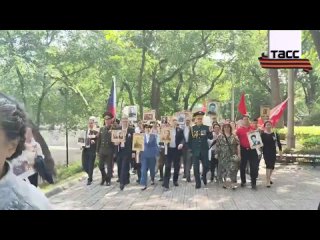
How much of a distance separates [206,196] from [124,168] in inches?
43.8

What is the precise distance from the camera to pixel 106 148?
6.82m

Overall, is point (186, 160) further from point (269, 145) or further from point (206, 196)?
point (269, 145)

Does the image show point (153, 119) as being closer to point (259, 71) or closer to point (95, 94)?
point (95, 94)

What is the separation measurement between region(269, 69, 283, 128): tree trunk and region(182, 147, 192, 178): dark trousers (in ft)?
3.99

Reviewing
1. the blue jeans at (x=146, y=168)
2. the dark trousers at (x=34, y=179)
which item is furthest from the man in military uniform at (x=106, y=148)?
the dark trousers at (x=34, y=179)

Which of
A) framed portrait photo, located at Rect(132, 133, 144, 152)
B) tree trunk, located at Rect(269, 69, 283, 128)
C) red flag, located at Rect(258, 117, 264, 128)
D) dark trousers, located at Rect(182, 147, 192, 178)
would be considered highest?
tree trunk, located at Rect(269, 69, 283, 128)

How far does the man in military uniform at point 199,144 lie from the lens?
267 inches

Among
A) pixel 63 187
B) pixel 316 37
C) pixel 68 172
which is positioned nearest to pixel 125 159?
pixel 68 172

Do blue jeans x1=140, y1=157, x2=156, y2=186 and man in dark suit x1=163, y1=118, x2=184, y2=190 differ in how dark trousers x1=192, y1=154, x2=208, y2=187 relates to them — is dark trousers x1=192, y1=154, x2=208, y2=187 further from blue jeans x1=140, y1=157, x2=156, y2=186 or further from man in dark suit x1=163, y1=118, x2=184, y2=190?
blue jeans x1=140, y1=157, x2=156, y2=186

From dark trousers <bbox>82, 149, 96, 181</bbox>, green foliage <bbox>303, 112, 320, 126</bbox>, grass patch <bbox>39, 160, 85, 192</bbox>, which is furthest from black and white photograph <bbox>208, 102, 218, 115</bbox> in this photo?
grass patch <bbox>39, 160, 85, 192</bbox>

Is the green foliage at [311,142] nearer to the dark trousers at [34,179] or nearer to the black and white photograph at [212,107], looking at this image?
the black and white photograph at [212,107]

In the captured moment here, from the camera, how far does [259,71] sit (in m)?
6.58

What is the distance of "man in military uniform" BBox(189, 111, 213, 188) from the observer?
678 centimetres

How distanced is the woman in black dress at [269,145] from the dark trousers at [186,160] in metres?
0.96
